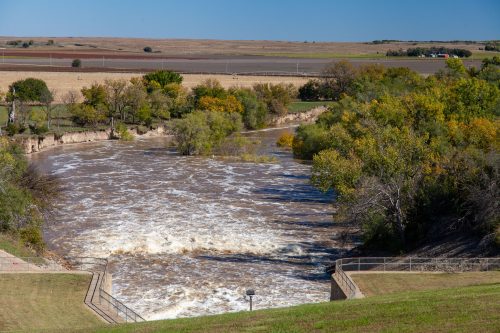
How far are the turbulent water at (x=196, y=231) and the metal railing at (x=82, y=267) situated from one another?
1.02 m

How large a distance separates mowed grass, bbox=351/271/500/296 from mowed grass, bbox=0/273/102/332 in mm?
8668

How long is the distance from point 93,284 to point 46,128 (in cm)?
5252

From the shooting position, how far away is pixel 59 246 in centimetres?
3803

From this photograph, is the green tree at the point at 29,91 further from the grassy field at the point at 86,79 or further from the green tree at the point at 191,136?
the green tree at the point at 191,136

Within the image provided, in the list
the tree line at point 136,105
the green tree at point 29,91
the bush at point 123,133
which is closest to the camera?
the bush at point 123,133

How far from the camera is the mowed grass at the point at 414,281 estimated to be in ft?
85.0

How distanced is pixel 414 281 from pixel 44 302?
11.5m

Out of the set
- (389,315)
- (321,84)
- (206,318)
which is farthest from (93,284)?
(321,84)

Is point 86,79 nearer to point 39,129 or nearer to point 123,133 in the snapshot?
point 123,133

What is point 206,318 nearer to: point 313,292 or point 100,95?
point 313,292

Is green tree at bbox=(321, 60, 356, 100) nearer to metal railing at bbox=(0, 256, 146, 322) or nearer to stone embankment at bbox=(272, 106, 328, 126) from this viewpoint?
stone embankment at bbox=(272, 106, 328, 126)

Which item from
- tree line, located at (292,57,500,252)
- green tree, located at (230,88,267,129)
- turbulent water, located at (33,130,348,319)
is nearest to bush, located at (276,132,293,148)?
turbulent water, located at (33,130,348,319)

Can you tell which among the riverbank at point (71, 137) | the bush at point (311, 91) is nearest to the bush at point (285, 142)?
the riverbank at point (71, 137)

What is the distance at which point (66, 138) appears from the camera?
78.2 m
